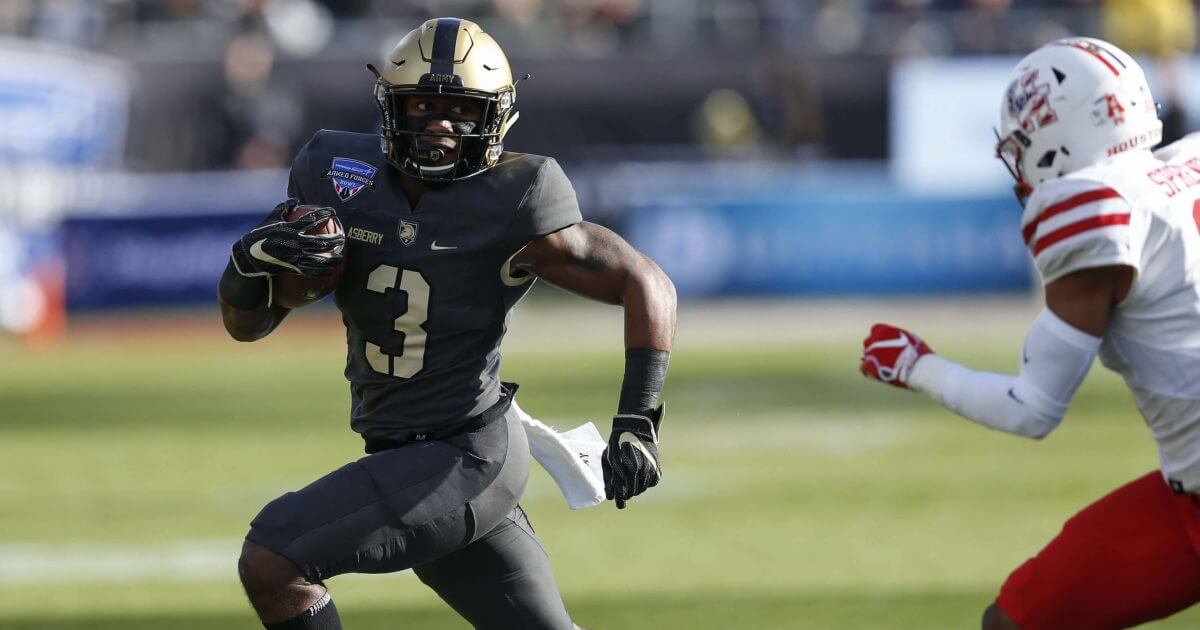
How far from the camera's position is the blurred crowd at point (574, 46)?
56.4 feet

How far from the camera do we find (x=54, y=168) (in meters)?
16.8

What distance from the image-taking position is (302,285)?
4.07 meters

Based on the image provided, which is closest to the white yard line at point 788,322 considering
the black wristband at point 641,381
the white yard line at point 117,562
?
the white yard line at point 117,562

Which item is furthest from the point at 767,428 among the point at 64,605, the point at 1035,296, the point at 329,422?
the point at 1035,296

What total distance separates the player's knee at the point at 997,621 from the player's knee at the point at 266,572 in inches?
59.2

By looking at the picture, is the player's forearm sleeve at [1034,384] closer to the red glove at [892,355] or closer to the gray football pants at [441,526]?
the red glove at [892,355]

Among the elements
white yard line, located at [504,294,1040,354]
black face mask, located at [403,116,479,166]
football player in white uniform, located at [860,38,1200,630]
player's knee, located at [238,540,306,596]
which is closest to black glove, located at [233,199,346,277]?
black face mask, located at [403,116,479,166]

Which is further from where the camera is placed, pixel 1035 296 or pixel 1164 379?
pixel 1035 296

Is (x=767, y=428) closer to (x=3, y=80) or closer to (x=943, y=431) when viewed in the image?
(x=943, y=431)

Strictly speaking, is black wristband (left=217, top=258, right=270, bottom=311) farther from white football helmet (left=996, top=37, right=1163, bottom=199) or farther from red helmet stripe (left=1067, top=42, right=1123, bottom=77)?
red helmet stripe (left=1067, top=42, right=1123, bottom=77)

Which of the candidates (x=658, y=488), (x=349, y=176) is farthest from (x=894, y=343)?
(x=658, y=488)

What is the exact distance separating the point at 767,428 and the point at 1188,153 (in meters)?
6.36

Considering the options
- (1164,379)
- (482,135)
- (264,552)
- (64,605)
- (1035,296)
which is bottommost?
(1035,296)

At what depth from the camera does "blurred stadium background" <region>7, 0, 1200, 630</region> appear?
22.5 feet
